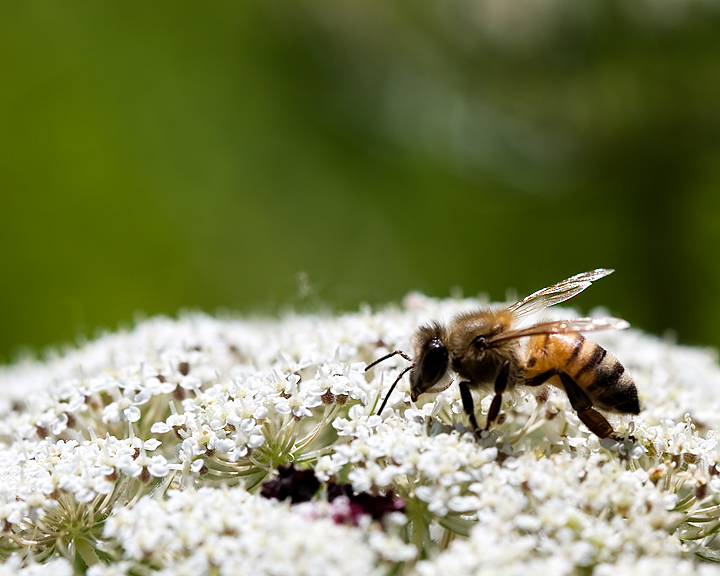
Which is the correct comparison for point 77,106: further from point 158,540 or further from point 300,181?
point 158,540

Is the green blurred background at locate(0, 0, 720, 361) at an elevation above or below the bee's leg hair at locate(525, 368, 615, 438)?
above

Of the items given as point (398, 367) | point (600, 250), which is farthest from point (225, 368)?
point (600, 250)

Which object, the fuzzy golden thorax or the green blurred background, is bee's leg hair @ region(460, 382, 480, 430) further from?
the green blurred background

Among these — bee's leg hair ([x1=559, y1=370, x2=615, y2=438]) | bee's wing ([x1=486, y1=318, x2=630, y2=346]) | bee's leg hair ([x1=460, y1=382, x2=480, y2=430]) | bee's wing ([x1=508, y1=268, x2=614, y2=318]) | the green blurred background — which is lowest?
bee's leg hair ([x1=559, y1=370, x2=615, y2=438])

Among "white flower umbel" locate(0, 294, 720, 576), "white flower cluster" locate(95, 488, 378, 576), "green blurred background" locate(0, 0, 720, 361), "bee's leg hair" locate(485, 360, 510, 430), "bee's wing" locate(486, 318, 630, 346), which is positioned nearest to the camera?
"white flower cluster" locate(95, 488, 378, 576)

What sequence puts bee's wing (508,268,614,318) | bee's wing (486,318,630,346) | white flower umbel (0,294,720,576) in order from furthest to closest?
bee's wing (508,268,614,318) → bee's wing (486,318,630,346) → white flower umbel (0,294,720,576)

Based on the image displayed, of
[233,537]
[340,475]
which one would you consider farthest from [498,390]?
[233,537]

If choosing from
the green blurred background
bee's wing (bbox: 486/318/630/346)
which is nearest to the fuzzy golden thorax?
bee's wing (bbox: 486/318/630/346)
